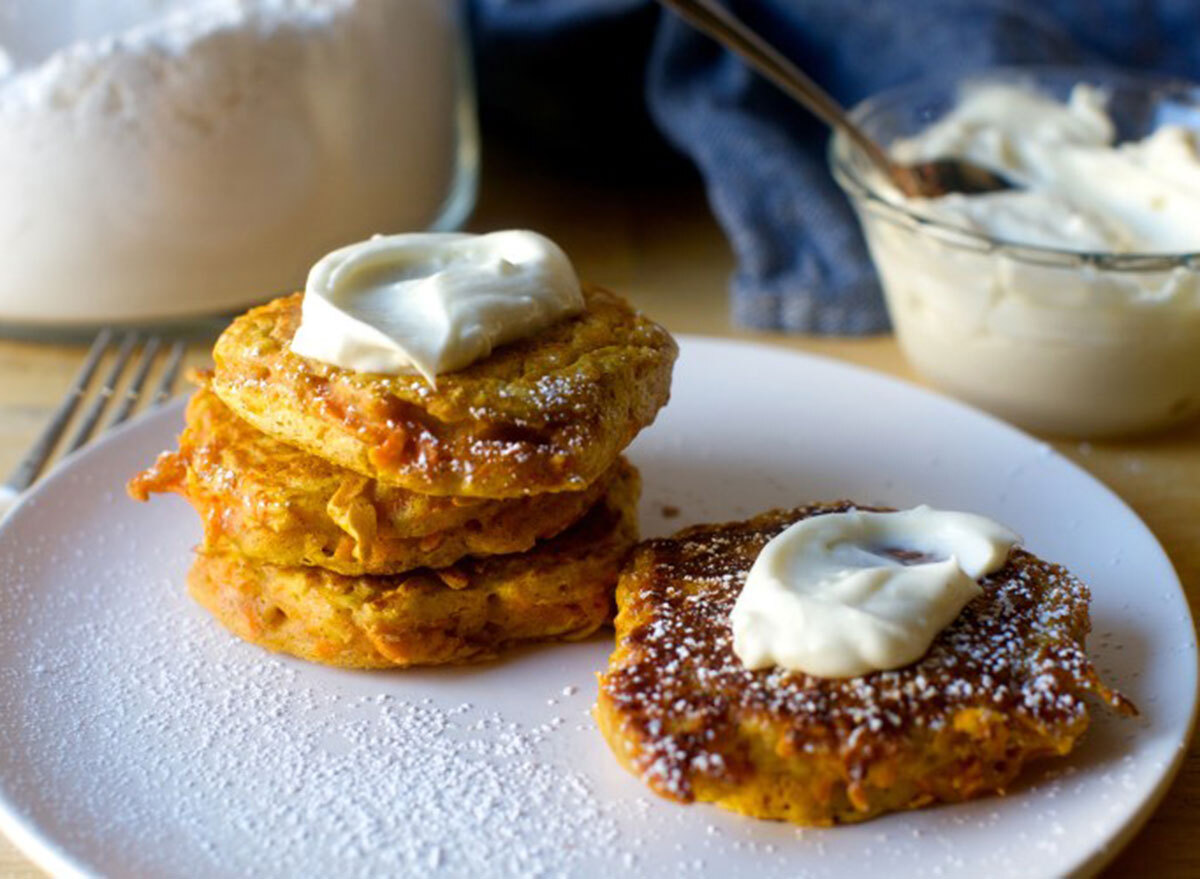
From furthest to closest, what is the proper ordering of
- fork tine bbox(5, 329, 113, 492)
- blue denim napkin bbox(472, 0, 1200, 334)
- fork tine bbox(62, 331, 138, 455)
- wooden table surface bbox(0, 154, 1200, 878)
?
blue denim napkin bbox(472, 0, 1200, 334)
fork tine bbox(62, 331, 138, 455)
fork tine bbox(5, 329, 113, 492)
wooden table surface bbox(0, 154, 1200, 878)

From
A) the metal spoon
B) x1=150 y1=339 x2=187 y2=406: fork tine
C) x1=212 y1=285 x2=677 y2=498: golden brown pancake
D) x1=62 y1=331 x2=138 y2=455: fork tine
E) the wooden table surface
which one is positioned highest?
x1=212 y1=285 x2=677 y2=498: golden brown pancake

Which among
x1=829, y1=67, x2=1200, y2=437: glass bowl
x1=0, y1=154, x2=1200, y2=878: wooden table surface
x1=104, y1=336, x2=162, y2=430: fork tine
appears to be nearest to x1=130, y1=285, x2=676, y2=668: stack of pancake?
x1=0, y1=154, x2=1200, y2=878: wooden table surface

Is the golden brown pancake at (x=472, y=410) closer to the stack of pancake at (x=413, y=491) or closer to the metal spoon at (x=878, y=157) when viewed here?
the stack of pancake at (x=413, y=491)

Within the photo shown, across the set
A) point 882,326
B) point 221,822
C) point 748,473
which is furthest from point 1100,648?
point 882,326

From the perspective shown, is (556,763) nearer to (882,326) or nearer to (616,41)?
(882,326)

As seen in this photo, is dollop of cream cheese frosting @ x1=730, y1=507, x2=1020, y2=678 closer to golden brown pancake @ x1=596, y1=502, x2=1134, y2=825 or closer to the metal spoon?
golden brown pancake @ x1=596, y1=502, x2=1134, y2=825

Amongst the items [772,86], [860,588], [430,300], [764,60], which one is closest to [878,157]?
[764,60]
